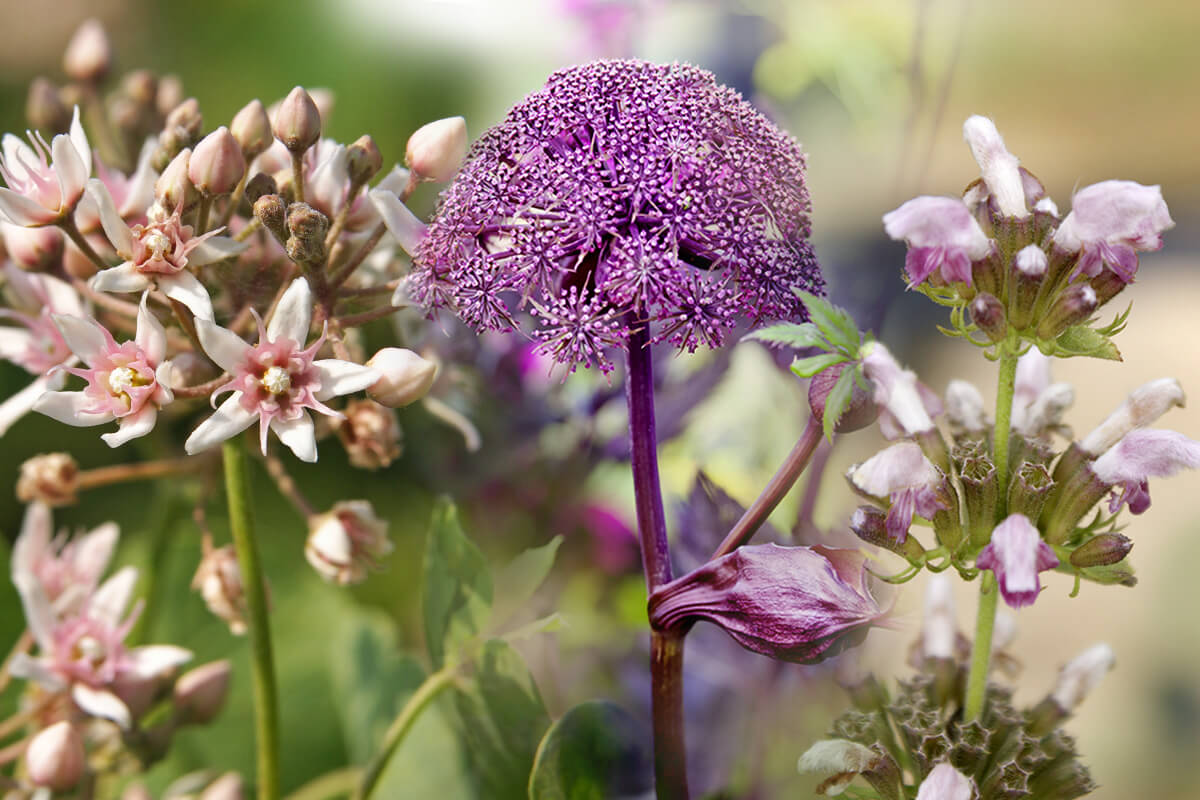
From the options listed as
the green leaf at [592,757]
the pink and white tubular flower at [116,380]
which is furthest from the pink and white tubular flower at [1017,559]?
the pink and white tubular flower at [116,380]

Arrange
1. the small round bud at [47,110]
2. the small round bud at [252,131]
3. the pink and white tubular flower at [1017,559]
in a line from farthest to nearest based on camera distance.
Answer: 1. the small round bud at [47,110]
2. the small round bud at [252,131]
3. the pink and white tubular flower at [1017,559]

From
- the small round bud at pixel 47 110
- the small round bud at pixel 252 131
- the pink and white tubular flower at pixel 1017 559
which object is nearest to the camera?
the pink and white tubular flower at pixel 1017 559

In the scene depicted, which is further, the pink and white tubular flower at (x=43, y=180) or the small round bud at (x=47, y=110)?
the small round bud at (x=47, y=110)

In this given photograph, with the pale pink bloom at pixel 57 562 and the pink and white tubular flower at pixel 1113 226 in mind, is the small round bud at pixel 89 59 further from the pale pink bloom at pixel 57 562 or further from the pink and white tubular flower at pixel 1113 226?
the pink and white tubular flower at pixel 1113 226

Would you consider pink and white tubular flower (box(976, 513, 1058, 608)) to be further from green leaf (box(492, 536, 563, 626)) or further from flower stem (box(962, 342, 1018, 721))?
green leaf (box(492, 536, 563, 626))

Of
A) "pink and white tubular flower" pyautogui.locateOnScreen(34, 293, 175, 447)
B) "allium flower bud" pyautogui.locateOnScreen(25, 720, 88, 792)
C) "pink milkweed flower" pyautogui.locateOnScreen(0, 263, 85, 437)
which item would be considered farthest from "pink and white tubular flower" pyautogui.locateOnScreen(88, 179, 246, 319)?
"allium flower bud" pyautogui.locateOnScreen(25, 720, 88, 792)

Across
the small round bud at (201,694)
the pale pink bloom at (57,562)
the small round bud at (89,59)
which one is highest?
the small round bud at (89,59)
